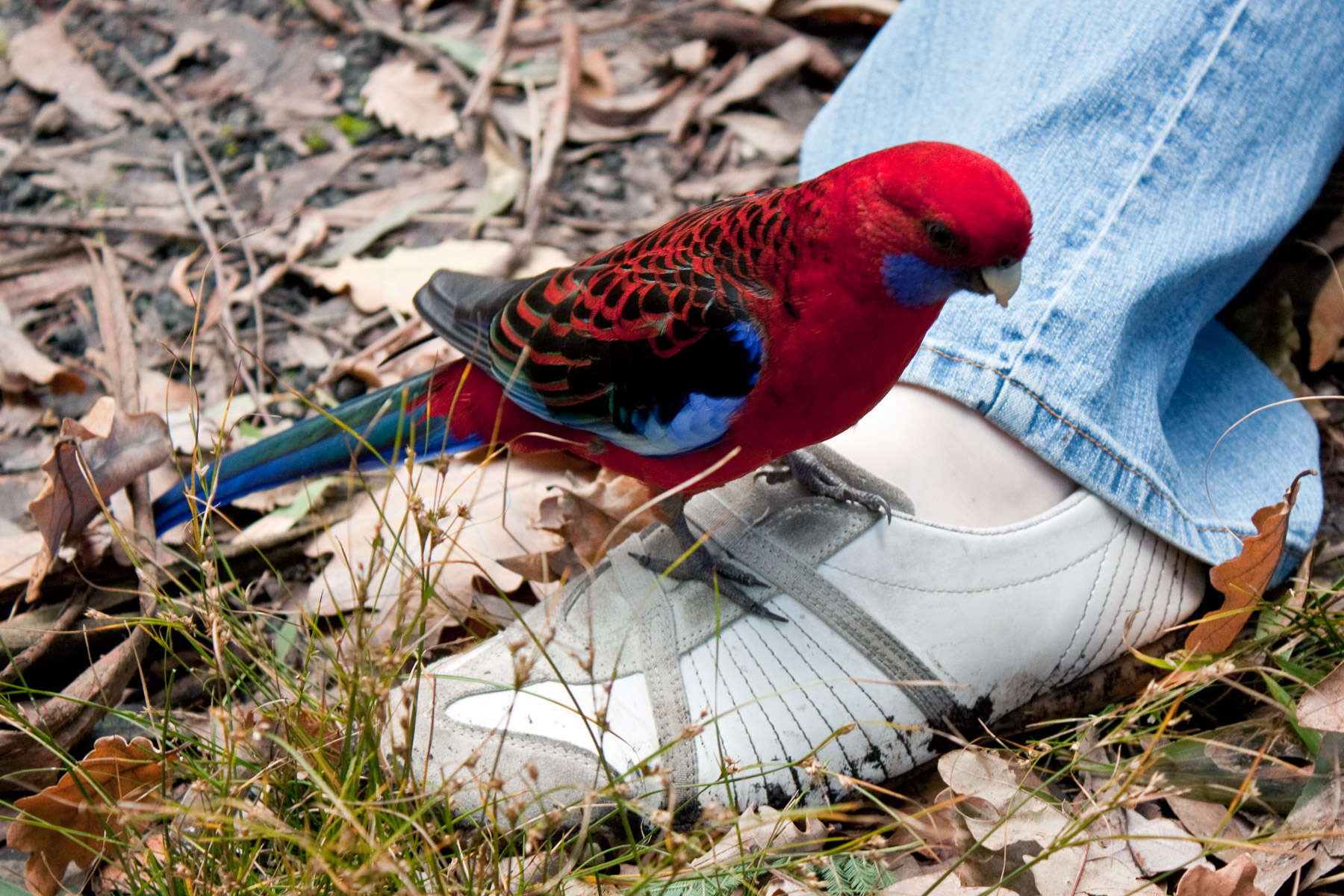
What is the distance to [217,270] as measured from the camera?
113 inches

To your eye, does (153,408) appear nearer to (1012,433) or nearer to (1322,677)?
(1012,433)

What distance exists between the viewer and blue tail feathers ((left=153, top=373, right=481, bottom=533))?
2182 millimetres

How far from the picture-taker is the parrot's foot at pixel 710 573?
2029mm

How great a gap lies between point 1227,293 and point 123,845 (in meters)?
2.32

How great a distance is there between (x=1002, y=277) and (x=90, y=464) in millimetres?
1872

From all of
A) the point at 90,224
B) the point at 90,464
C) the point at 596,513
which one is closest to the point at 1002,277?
the point at 596,513

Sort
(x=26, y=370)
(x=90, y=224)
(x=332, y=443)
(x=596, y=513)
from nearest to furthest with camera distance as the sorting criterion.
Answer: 1. (x=332, y=443)
2. (x=596, y=513)
3. (x=26, y=370)
4. (x=90, y=224)

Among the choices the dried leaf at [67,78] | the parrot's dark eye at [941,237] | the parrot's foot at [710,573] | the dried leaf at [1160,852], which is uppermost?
the parrot's dark eye at [941,237]

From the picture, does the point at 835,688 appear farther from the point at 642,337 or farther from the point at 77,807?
the point at 77,807

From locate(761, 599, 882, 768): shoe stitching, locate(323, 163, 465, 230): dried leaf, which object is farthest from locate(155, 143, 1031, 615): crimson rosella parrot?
locate(323, 163, 465, 230): dried leaf

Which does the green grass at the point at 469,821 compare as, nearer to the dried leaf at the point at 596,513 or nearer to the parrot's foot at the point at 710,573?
the dried leaf at the point at 596,513

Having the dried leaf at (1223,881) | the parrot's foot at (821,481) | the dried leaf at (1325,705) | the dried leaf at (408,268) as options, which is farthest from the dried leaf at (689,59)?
the dried leaf at (1223,881)

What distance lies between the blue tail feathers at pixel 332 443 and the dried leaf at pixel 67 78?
7.02 feet

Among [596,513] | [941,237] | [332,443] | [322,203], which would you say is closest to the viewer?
[941,237]
